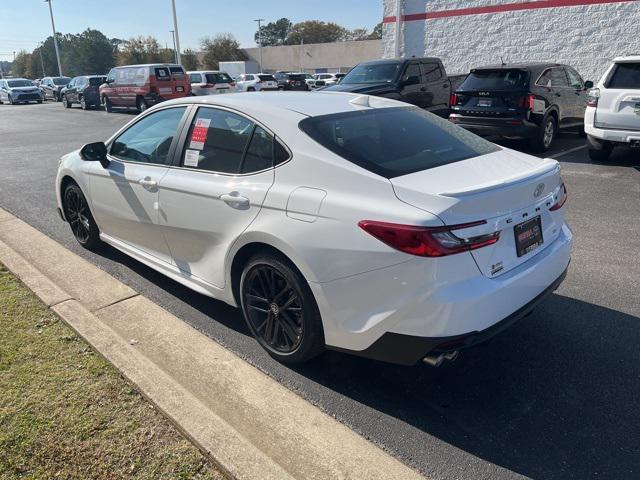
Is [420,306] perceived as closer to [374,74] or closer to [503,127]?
[503,127]

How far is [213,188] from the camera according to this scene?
11.2 feet

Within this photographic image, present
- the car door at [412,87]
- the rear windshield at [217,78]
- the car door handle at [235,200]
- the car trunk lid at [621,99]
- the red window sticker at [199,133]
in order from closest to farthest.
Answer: the car door handle at [235,200]
the red window sticker at [199,133]
the car trunk lid at [621,99]
the car door at [412,87]
the rear windshield at [217,78]

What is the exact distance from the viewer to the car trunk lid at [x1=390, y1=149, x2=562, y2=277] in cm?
251

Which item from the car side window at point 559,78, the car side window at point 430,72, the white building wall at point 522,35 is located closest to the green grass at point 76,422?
the car side window at point 559,78

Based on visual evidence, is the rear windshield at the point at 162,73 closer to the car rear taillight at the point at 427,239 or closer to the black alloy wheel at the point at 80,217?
the black alloy wheel at the point at 80,217

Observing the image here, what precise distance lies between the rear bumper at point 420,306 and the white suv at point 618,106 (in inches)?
260

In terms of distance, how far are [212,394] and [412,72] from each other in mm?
10407

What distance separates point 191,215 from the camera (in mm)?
3605

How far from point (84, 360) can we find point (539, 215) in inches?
111

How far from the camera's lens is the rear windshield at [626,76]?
8133 millimetres

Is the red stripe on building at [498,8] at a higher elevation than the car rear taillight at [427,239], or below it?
higher

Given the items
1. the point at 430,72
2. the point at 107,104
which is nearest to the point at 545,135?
the point at 430,72

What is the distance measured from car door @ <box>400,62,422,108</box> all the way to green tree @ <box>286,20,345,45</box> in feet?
348

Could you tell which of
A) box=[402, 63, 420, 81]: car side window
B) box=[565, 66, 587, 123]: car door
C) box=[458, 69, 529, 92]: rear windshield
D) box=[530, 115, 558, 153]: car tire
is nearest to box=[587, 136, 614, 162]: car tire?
box=[530, 115, 558, 153]: car tire
